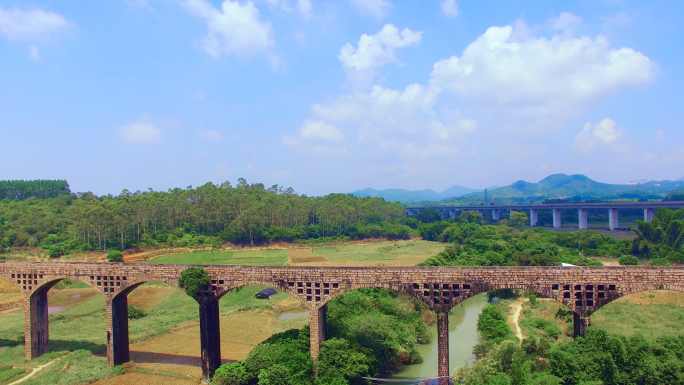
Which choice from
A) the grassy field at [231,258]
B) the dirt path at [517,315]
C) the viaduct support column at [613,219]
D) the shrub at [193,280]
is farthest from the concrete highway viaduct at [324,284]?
the viaduct support column at [613,219]

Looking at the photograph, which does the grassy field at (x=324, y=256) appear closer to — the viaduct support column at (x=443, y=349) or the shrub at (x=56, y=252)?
the shrub at (x=56, y=252)

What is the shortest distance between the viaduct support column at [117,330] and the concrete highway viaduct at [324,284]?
0.19 ft

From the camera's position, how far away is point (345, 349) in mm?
21875

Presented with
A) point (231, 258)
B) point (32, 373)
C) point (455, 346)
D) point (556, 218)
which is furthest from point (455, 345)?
point (556, 218)

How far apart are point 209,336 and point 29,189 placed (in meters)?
115

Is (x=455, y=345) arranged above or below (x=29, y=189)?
below

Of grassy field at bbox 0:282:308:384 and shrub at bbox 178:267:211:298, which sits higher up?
shrub at bbox 178:267:211:298

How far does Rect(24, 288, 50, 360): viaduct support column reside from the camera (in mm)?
26094

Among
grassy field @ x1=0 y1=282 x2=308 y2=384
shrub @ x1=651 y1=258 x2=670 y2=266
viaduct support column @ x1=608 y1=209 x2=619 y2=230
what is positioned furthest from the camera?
viaduct support column @ x1=608 y1=209 x2=619 y2=230

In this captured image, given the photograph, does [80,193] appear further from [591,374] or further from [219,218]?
[591,374]

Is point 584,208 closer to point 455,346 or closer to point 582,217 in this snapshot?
point 582,217

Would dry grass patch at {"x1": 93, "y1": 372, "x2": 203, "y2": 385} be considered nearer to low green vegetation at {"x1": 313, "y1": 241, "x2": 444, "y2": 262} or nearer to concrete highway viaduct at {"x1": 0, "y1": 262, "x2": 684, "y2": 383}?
concrete highway viaduct at {"x1": 0, "y1": 262, "x2": 684, "y2": 383}

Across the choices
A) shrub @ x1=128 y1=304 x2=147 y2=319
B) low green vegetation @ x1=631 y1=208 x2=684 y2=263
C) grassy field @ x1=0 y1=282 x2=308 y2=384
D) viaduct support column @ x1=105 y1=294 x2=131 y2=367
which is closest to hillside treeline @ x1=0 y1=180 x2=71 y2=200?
grassy field @ x1=0 y1=282 x2=308 y2=384

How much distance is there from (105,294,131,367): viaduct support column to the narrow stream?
16.5 metres
